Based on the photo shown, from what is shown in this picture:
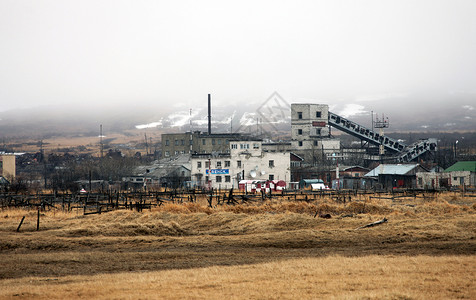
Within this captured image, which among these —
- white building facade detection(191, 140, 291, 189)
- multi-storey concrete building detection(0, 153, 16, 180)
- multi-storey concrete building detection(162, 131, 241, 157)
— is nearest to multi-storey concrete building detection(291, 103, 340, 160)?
multi-storey concrete building detection(162, 131, 241, 157)

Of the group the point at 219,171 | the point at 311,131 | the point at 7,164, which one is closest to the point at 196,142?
the point at 311,131

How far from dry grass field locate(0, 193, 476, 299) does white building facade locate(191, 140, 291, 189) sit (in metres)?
34.2

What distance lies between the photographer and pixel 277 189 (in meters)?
55.9

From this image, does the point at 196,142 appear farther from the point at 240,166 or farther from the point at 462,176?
the point at 462,176

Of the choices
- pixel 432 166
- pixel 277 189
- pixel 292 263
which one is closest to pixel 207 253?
pixel 292 263

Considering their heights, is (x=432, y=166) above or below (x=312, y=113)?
below

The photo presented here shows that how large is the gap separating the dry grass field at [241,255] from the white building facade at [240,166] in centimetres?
3421

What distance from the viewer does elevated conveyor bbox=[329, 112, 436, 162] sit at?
84.2m

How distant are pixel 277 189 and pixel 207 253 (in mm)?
34573

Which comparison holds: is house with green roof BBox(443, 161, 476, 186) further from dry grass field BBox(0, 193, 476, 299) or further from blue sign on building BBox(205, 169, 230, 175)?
dry grass field BBox(0, 193, 476, 299)

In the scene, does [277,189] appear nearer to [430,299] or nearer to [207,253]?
[207,253]

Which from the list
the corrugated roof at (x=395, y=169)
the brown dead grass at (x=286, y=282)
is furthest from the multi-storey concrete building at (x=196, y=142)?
the brown dead grass at (x=286, y=282)

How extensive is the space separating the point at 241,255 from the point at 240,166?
4811cm

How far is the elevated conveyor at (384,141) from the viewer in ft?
276
